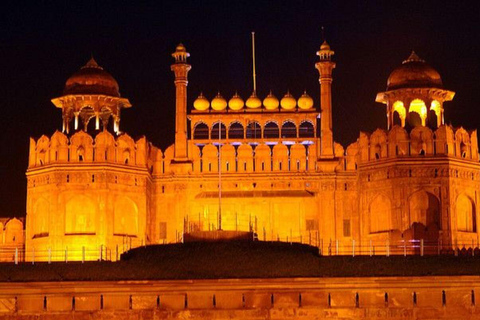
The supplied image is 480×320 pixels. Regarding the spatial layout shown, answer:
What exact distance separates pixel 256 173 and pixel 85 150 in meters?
7.87

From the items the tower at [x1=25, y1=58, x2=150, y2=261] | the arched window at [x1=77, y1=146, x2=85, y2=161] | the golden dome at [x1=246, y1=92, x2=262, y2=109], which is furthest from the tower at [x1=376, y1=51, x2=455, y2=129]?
the arched window at [x1=77, y1=146, x2=85, y2=161]

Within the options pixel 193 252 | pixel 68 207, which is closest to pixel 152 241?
pixel 68 207

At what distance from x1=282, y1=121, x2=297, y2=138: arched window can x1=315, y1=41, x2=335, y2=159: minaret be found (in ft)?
4.63

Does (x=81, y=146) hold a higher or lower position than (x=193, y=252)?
higher

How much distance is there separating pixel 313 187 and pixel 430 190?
568 cm

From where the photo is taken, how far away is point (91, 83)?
62.3m

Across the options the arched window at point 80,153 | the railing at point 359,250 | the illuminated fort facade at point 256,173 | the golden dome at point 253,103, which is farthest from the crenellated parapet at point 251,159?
the arched window at point 80,153

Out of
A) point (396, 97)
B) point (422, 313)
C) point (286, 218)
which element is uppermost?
point (396, 97)

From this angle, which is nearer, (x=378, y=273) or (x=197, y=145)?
(x=378, y=273)

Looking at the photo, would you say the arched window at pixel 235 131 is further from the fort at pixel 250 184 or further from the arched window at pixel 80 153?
the arched window at pixel 80 153

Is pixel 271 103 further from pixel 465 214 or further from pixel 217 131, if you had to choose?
pixel 465 214

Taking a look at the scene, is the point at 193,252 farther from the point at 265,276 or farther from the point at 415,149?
the point at 415,149

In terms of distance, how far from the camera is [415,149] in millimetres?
60125

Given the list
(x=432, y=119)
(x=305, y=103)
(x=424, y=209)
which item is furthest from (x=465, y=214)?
(x=305, y=103)
